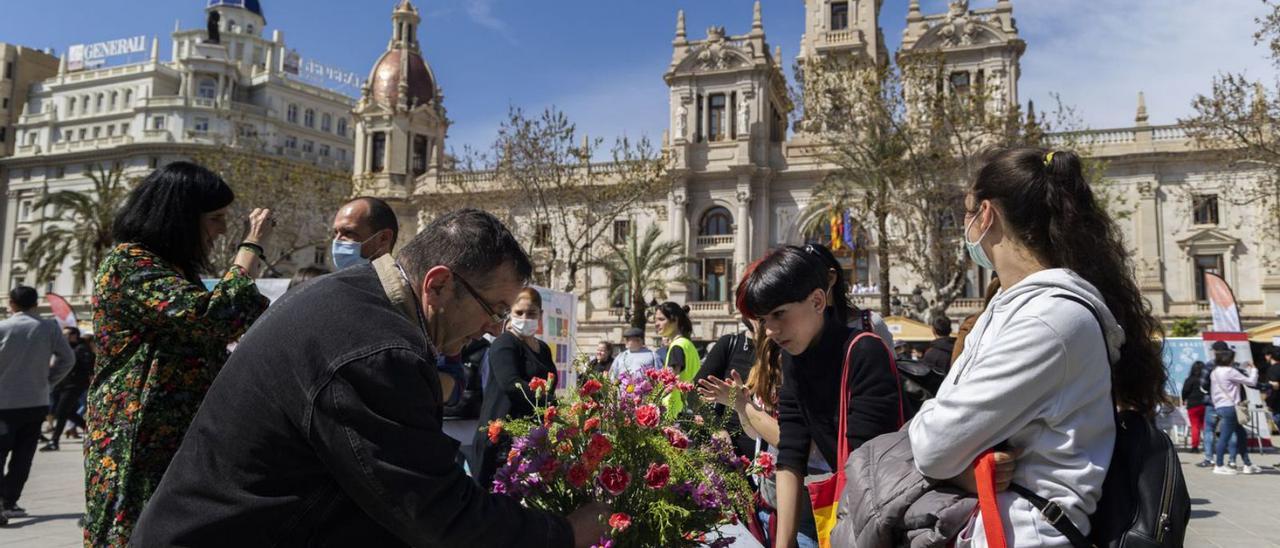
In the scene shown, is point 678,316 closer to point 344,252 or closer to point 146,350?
point 344,252

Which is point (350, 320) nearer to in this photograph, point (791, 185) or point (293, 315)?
point (293, 315)

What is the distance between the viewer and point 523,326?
18.4 feet

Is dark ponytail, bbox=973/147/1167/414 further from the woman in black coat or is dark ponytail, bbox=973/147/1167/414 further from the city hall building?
the city hall building

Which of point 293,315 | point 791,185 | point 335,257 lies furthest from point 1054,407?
point 791,185

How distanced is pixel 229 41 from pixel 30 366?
244 ft

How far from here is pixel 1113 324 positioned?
1.92 metres

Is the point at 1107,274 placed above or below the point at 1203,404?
above

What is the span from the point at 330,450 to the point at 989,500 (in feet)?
4.60

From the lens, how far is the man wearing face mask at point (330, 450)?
5.31ft

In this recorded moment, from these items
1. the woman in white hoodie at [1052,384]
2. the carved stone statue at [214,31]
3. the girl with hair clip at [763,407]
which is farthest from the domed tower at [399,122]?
the woman in white hoodie at [1052,384]

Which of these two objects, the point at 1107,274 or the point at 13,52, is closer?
the point at 1107,274

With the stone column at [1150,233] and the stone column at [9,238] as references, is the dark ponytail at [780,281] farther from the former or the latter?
the stone column at [9,238]

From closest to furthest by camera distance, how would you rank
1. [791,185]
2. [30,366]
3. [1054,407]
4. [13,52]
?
[1054,407]
[30,366]
[791,185]
[13,52]

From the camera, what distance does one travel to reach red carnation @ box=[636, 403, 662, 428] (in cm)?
214
